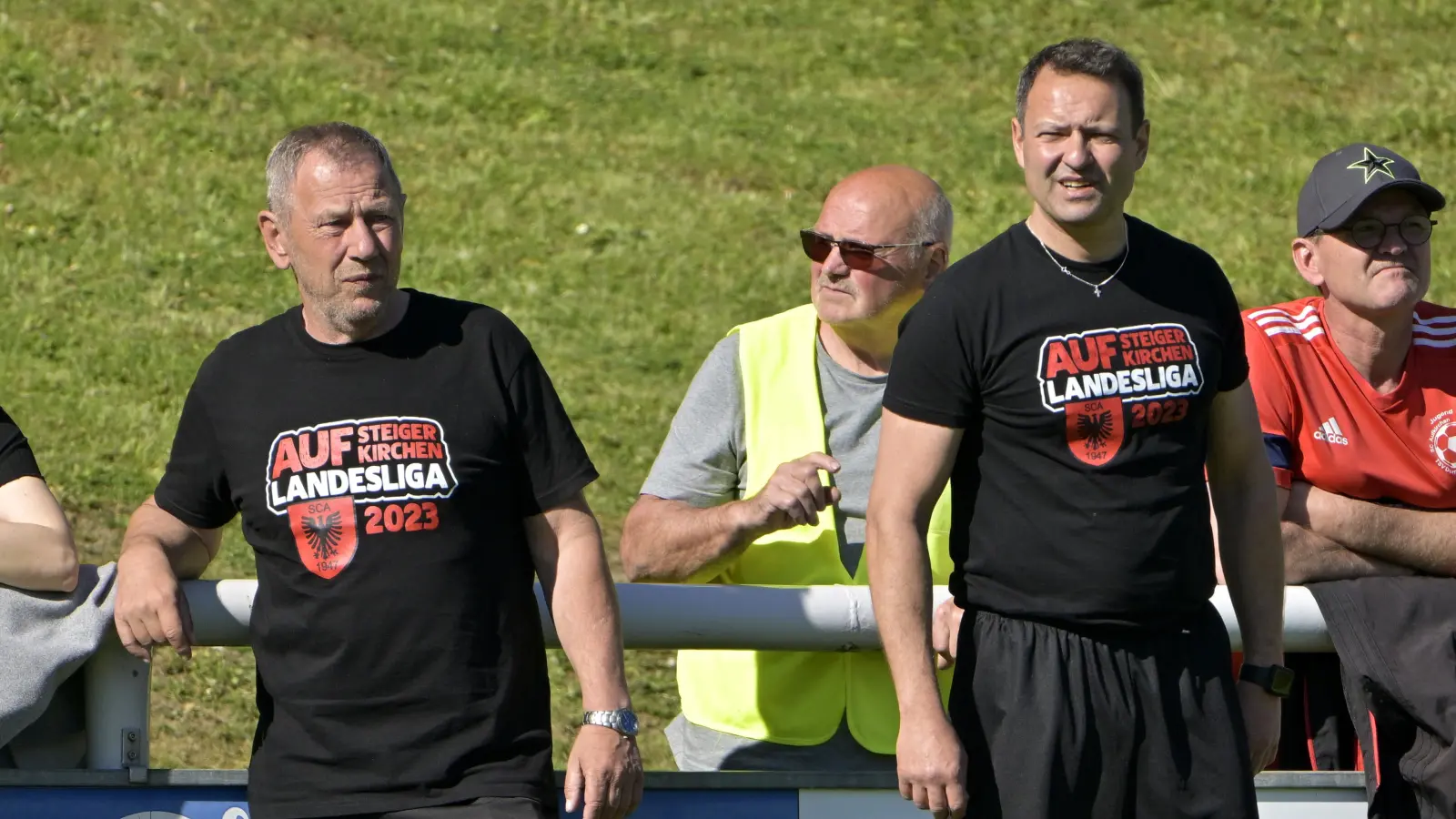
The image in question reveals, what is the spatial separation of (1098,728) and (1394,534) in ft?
3.25

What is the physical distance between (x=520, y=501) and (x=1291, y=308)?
68.9 inches

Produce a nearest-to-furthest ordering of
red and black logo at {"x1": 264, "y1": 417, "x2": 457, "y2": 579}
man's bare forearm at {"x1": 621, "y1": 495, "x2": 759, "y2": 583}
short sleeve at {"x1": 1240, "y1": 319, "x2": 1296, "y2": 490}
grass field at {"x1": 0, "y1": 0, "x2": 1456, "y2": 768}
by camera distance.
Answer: red and black logo at {"x1": 264, "y1": 417, "x2": 457, "y2": 579}, man's bare forearm at {"x1": 621, "y1": 495, "x2": 759, "y2": 583}, short sleeve at {"x1": 1240, "y1": 319, "x2": 1296, "y2": 490}, grass field at {"x1": 0, "y1": 0, "x2": 1456, "y2": 768}

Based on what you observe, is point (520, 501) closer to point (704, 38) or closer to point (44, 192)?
point (44, 192)

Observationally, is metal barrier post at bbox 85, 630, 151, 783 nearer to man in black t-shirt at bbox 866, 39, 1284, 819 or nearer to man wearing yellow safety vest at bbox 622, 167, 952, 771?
man wearing yellow safety vest at bbox 622, 167, 952, 771

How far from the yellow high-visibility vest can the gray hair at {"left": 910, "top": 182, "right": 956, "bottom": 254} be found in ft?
1.08

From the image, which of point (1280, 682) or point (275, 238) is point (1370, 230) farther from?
point (275, 238)

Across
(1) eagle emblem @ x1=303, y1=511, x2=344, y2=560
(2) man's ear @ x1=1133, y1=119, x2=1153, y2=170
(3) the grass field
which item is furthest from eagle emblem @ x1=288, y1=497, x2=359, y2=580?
(3) the grass field

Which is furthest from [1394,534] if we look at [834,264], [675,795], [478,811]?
[478,811]

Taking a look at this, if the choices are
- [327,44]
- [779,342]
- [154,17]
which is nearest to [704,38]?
[327,44]

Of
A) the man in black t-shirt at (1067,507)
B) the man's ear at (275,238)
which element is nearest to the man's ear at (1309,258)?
the man in black t-shirt at (1067,507)

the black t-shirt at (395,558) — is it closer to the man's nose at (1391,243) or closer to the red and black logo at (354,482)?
the red and black logo at (354,482)

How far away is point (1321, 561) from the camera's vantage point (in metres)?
3.54

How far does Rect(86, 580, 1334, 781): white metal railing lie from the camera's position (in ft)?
10.6

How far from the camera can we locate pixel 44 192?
970cm
